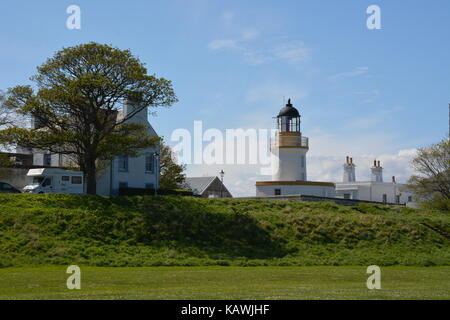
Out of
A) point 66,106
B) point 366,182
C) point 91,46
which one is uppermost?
point 91,46

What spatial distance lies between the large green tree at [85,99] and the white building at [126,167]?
308 inches

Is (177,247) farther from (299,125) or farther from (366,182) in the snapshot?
(366,182)

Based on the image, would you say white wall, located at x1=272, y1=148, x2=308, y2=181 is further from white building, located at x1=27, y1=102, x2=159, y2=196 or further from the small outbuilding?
the small outbuilding

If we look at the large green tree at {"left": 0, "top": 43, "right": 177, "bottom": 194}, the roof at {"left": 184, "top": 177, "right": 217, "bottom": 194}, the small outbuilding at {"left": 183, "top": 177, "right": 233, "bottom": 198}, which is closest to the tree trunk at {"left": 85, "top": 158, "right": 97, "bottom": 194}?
the large green tree at {"left": 0, "top": 43, "right": 177, "bottom": 194}

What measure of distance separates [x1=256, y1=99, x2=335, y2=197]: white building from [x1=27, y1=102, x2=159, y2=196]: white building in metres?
11.6

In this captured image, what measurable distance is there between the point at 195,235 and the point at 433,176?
95.7ft

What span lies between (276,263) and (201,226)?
6717 mm

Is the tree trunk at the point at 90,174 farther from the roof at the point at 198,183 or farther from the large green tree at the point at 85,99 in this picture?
the roof at the point at 198,183

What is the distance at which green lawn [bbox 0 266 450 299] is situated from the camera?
13.8 meters

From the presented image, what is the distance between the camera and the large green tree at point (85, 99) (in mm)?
38406

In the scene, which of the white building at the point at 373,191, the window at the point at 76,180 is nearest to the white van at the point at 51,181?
the window at the point at 76,180

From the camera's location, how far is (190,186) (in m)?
79.3

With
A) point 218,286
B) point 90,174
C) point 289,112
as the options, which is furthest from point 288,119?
point 218,286
